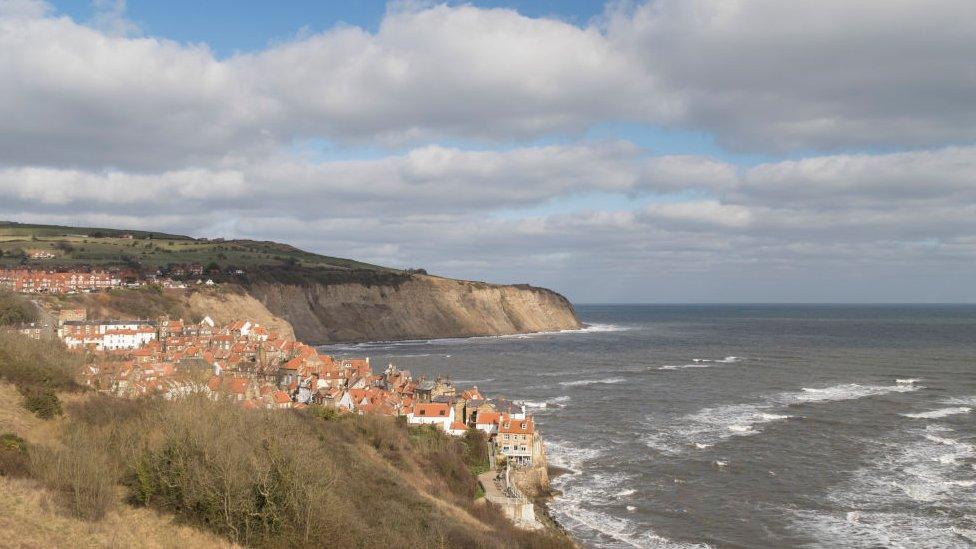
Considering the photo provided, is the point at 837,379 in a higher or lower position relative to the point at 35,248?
lower

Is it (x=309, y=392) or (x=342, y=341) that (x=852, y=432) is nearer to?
(x=309, y=392)

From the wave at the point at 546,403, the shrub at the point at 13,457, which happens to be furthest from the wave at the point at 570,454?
the shrub at the point at 13,457

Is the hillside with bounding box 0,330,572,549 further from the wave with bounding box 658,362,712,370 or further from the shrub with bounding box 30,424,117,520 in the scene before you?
the wave with bounding box 658,362,712,370

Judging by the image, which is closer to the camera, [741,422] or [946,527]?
[946,527]

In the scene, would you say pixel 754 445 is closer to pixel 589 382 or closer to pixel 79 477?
pixel 589 382

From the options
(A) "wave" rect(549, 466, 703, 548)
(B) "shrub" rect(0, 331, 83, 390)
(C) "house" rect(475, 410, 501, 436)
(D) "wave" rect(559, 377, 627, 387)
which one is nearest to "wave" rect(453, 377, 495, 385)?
(D) "wave" rect(559, 377, 627, 387)

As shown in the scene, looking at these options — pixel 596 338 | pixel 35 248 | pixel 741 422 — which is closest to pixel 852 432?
pixel 741 422

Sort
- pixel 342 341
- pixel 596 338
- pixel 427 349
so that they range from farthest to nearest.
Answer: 1. pixel 596 338
2. pixel 342 341
3. pixel 427 349
